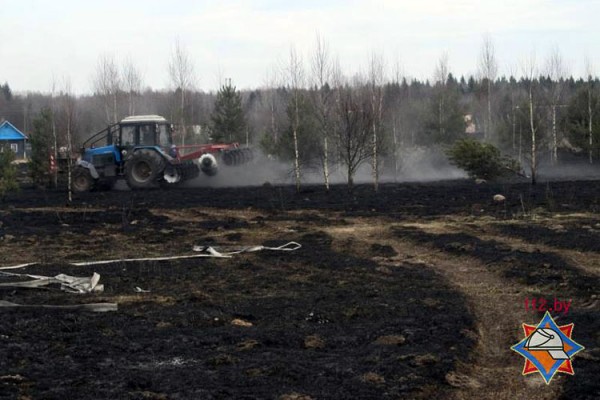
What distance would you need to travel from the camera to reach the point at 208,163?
3005 centimetres

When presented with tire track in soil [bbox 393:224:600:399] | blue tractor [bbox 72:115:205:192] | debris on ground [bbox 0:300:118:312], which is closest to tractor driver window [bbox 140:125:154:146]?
blue tractor [bbox 72:115:205:192]

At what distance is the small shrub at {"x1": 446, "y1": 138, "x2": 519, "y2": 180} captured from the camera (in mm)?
29047

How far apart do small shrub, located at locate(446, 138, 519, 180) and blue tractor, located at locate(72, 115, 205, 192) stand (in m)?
10.0

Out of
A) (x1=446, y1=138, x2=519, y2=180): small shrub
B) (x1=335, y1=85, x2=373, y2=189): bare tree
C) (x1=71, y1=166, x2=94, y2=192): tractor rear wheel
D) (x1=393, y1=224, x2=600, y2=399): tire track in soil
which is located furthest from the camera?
(x1=446, y1=138, x2=519, y2=180): small shrub

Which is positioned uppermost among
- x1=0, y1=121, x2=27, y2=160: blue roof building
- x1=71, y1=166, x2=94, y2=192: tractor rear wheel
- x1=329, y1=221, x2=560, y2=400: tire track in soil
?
x1=0, y1=121, x2=27, y2=160: blue roof building

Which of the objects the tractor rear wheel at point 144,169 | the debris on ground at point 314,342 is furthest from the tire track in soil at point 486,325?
the tractor rear wheel at point 144,169

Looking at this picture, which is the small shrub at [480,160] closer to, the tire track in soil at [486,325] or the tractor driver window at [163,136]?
the tractor driver window at [163,136]

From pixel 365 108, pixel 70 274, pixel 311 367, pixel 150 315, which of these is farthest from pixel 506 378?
pixel 365 108

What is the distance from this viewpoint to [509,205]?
20156 mm

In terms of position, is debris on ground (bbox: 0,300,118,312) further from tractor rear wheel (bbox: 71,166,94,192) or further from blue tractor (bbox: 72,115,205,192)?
tractor rear wheel (bbox: 71,166,94,192)


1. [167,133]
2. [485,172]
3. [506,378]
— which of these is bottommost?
[506,378]

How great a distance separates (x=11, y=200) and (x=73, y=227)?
9197 millimetres

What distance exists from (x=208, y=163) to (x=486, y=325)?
22402 millimetres

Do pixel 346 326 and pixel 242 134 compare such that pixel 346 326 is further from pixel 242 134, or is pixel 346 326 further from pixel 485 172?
pixel 242 134
